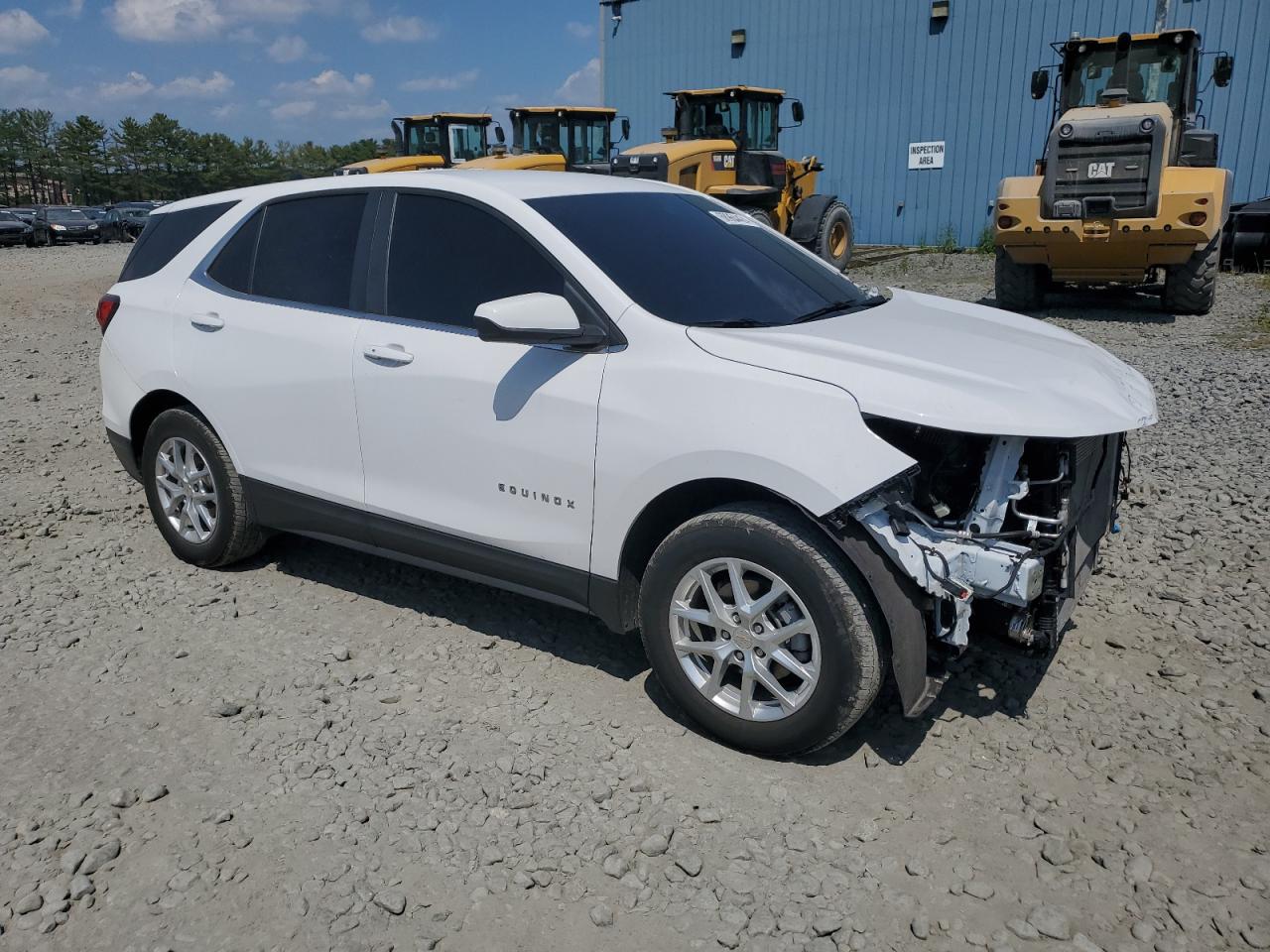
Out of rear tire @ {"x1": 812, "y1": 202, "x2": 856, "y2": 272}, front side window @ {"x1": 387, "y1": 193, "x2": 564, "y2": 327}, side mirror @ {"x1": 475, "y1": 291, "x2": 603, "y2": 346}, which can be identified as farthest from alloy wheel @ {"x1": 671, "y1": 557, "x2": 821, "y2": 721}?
rear tire @ {"x1": 812, "y1": 202, "x2": 856, "y2": 272}

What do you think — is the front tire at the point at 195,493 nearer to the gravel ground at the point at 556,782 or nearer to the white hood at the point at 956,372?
the gravel ground at the point at 556,782

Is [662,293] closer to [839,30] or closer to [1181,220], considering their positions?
[1181,220]

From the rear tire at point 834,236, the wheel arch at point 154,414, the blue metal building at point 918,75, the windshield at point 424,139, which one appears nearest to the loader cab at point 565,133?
the windshield at point 424,139

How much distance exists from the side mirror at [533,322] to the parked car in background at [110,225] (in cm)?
3505

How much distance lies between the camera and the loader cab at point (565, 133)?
62.7 feet

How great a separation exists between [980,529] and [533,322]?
1.56 meters

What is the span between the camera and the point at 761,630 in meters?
3.20

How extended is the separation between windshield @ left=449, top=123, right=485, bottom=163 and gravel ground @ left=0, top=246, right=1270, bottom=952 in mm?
17795

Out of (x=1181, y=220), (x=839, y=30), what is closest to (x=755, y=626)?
(x=1181, y=220)

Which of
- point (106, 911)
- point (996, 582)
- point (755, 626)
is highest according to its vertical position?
point (996, 582)

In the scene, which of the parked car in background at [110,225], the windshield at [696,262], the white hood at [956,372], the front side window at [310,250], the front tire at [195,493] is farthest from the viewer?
the parked car in background at [110,225]

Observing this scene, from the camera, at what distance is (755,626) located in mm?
→ 3199

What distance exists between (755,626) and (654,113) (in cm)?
2590

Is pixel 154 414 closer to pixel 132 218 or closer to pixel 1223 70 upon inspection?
pixel 1223 70
